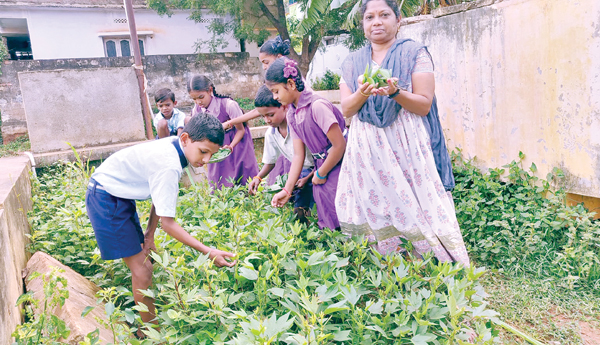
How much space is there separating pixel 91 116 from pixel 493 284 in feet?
17.0

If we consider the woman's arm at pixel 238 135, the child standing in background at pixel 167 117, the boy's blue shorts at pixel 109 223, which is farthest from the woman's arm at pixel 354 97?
the child standing in background at pixel 167 117

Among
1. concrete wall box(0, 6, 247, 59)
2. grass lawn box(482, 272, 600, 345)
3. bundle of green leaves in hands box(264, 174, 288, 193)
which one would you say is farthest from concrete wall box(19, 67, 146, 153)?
concrete wall box(0, 6, 247, 59)

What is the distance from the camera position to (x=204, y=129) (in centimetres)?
218

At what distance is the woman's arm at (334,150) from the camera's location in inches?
103

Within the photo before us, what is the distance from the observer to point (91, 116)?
18.8 ft

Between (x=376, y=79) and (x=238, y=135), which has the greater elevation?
(x=376, y=79)

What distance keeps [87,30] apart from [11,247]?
513 inches

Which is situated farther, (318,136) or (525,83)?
(525,83)

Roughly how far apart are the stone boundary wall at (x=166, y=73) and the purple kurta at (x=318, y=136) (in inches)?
334

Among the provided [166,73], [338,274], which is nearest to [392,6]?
[338,274]

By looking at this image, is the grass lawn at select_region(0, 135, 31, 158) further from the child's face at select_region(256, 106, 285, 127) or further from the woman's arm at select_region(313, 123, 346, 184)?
the woman's arm at select_region(313, 123, 346, 184)

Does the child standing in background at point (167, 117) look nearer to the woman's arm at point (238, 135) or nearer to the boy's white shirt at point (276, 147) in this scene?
the woman's arm at point (238, 135)

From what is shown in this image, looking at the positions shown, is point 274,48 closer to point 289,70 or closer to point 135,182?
point 289,70

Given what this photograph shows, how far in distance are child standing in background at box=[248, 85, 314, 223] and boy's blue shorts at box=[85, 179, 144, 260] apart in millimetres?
1061
